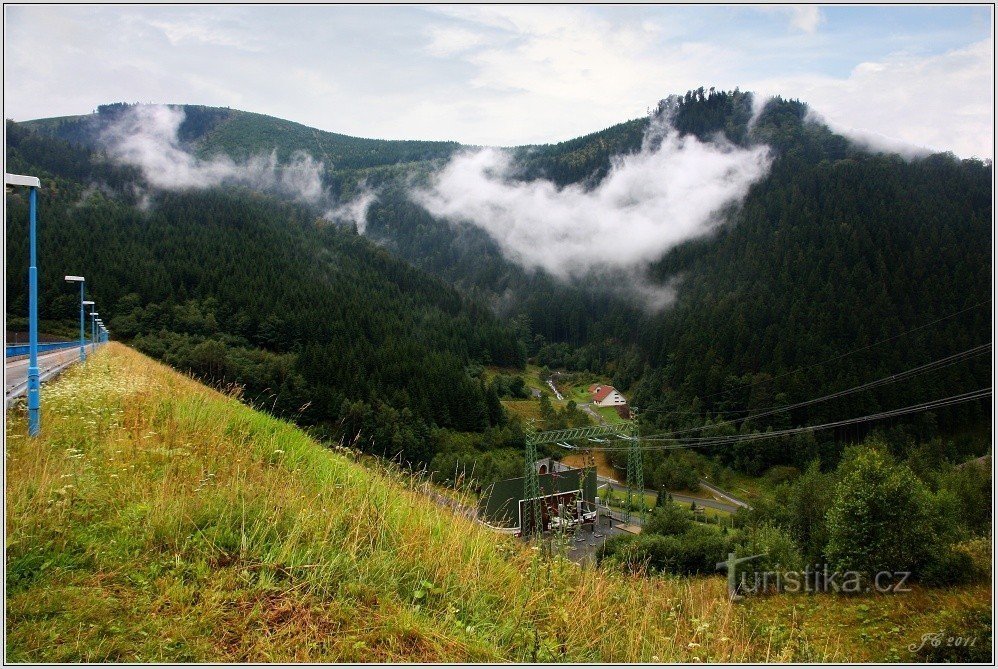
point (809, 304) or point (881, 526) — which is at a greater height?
point (809, 304)

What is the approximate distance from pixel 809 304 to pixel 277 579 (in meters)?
124

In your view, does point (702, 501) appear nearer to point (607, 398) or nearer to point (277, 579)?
point (607, 398)

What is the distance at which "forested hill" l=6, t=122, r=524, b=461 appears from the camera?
62.5m

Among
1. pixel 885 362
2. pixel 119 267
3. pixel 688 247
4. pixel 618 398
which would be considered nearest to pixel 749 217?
pixel 688 247

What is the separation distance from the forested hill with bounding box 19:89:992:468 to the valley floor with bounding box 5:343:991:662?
71085 millimetres

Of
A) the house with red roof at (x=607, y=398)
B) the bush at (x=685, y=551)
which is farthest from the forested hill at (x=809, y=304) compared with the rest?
the bush at (x=685, y=551)

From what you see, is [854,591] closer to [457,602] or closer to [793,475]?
[457,602]

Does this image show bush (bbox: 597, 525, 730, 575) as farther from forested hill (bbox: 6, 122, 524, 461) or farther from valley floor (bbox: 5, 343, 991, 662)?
forested hill (bbox: 6, 122, 524, 461)

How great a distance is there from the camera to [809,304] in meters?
111

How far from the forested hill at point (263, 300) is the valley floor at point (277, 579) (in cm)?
3674

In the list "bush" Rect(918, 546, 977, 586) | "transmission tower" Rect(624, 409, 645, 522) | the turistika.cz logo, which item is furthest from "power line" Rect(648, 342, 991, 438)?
the turistika.cz logo

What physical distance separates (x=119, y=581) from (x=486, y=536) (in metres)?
2.92

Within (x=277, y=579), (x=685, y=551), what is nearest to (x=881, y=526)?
(x=685, y=551)

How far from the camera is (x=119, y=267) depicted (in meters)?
84.6
